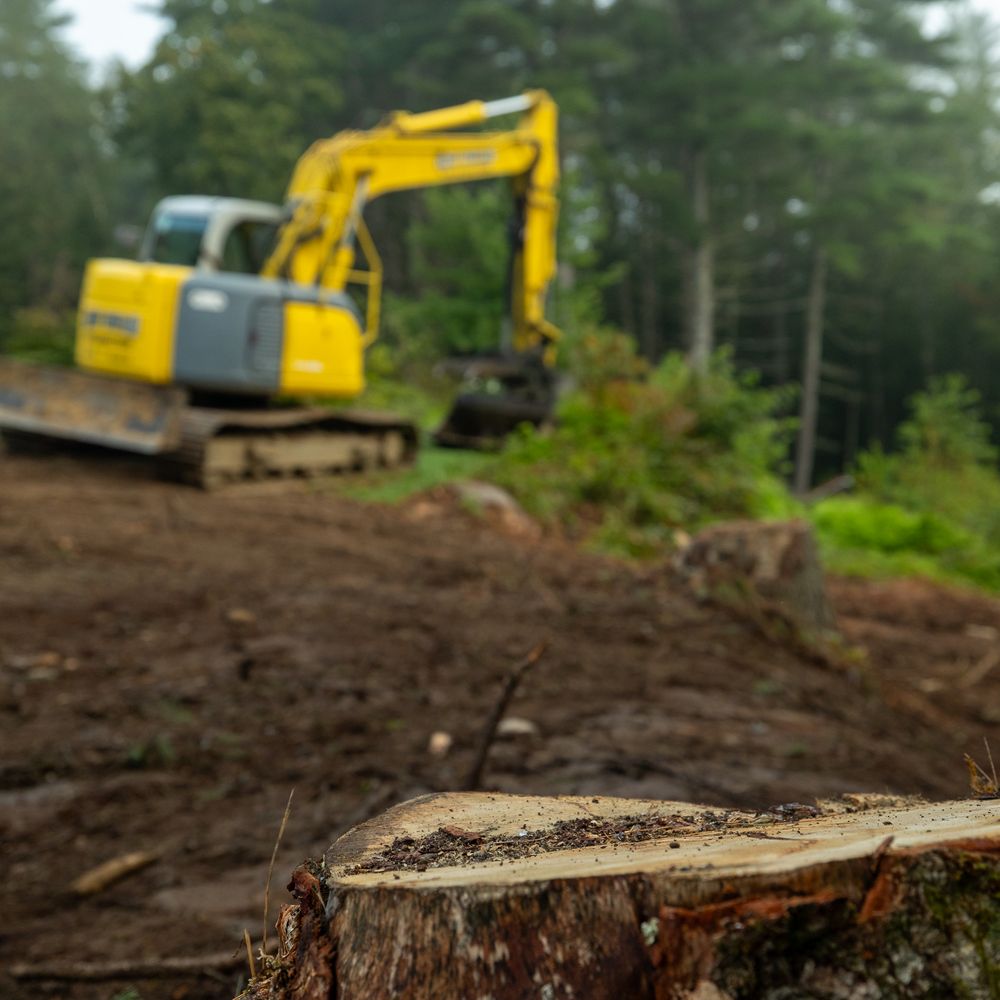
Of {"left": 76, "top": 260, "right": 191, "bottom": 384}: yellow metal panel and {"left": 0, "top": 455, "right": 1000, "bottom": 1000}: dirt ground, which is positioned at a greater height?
{"left": 76, "top": 260, "right": 191, "bottom": 384}: yellow metal panel

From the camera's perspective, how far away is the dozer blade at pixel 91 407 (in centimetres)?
862

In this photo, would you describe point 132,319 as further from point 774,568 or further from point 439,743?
point 439,743

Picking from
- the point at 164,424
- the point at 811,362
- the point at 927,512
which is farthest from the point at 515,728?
the point at 811,362

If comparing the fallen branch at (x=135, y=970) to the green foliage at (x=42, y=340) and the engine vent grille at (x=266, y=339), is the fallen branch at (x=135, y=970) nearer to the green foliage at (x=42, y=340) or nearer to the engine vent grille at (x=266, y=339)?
the engine vent grille at (x=266, y=339)

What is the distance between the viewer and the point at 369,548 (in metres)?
7.17

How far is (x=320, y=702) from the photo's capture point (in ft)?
13.3

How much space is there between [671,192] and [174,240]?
19.3 metres

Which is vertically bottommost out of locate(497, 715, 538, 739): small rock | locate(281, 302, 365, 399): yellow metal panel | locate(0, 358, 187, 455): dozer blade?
locate(497, 715, 538, 739): small rock

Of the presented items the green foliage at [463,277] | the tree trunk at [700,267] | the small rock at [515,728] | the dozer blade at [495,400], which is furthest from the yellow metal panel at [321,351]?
the tree trunk at [700,267]

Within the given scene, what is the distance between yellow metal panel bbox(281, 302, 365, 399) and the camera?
925cm

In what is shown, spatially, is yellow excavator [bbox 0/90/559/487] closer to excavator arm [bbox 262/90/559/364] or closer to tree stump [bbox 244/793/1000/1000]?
excavator arm [bbox 262/90/559/364]

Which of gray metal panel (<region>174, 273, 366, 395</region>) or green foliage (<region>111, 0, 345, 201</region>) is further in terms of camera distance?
green foliage (<region>111, 0, 345, 201</region>)

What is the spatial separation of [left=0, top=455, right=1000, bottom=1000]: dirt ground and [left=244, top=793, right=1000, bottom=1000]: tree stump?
116cm

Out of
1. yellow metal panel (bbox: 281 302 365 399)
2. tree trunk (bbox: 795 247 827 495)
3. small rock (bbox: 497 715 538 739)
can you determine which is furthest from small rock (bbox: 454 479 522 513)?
tree trunk (bbox: 795 247 827 495)
